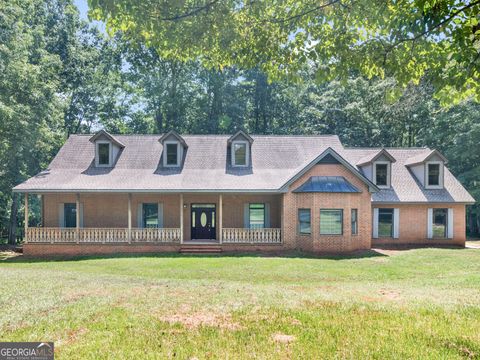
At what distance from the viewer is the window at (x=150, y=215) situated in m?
20.3

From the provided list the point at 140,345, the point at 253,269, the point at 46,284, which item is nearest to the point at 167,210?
the point at 253,269

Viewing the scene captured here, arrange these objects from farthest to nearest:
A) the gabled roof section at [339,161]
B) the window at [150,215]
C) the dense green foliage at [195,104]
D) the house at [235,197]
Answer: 1. the dense green foliage at [195,104]
2. the window at [150,215]
3. the house at [235,197]
4. the gabled roof section at [339,161]

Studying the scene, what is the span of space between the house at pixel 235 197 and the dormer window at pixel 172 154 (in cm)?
10

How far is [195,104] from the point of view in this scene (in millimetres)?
38906

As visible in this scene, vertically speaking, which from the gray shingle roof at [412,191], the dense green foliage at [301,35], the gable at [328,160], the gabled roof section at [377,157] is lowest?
the gray shingle roof at [412,191]

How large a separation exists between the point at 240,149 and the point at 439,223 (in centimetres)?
1274

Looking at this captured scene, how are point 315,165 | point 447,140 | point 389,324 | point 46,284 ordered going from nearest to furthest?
point 389,324, point 46,284, point 315,165, point 447,140

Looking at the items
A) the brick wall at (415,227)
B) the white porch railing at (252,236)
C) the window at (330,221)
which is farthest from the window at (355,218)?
the white porch railing at (252,236)

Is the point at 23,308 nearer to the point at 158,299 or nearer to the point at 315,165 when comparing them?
the point at 158,299

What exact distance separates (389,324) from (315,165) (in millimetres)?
13077

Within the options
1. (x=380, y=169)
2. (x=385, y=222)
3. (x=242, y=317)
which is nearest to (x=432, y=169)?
(x=380, y=169)

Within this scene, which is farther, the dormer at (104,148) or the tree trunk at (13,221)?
the tree trunk at (13,221)

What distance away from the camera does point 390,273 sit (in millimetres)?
13414

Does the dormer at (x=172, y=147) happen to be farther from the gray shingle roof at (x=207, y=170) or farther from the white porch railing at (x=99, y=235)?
the white porch railing at (x=99, y=235)
